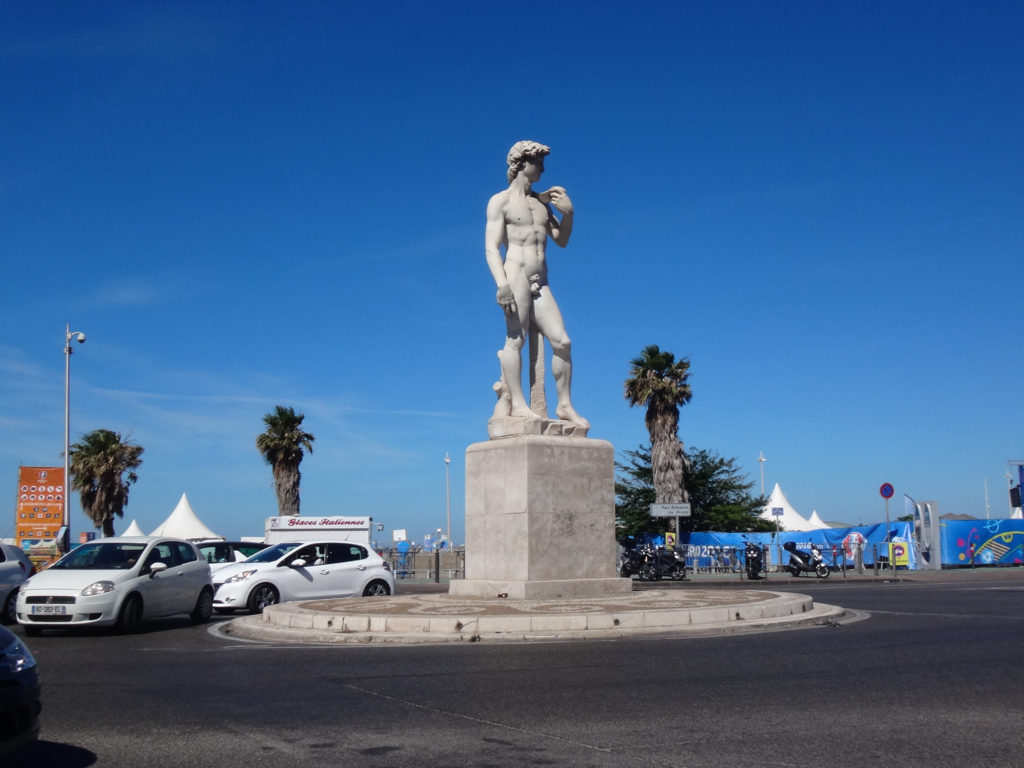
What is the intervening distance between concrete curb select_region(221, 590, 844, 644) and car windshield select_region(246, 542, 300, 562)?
181 inches

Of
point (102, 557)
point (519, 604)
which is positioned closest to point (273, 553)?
point (102, 557)

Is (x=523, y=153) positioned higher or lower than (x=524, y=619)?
higher

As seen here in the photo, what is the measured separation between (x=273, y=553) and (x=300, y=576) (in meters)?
1.10

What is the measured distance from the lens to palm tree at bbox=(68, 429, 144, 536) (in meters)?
43.4

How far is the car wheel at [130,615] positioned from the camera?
1299 centimetres

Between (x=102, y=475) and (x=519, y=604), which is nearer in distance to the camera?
(x=519, y=604)

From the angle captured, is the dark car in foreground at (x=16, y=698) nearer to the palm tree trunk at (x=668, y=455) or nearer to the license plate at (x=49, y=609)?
the license plate at (x=49, y=609)

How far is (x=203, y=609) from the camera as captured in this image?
49.1ft

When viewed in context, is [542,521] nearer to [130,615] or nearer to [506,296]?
[506,296]

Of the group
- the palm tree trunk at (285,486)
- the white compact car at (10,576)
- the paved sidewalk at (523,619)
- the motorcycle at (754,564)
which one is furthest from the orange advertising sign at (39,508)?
the paved sidewalk at (523,619)

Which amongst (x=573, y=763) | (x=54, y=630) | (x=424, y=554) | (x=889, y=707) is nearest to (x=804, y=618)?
(x=889, y=707)

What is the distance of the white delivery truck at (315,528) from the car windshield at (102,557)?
17.4 metres

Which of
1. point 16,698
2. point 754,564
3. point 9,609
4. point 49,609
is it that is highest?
point 16,698

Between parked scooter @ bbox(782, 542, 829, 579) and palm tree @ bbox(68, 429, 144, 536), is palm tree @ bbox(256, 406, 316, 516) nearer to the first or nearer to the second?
palm tree @ bbox(68, 429, 144, 536)
